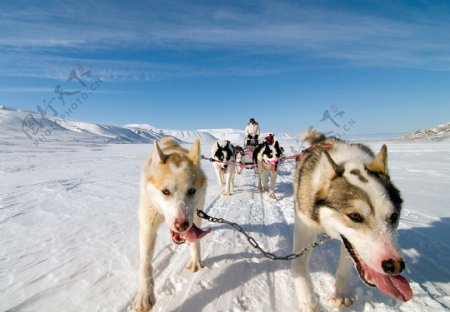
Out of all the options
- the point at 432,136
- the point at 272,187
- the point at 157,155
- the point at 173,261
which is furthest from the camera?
the point at 432,136

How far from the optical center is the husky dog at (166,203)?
2.54 metres

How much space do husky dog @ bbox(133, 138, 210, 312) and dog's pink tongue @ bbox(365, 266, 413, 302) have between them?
1.41 m

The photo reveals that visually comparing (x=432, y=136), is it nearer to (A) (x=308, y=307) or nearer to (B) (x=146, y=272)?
(A) (x=308, y=307)

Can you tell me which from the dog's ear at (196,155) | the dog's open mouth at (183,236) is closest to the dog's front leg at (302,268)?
Result: the dog's open mouth at (183,236)

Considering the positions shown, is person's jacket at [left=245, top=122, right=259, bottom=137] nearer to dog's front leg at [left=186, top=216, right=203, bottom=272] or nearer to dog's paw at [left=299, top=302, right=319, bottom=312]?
dog's front leg at [left=186, top=216, right=203, bottom=272]

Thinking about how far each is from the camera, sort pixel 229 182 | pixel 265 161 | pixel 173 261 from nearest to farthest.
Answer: pixel 173 261, pixel 229 182, pixel 265 161

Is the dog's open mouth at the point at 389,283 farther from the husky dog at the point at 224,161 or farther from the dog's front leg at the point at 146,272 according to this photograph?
the husky dog at the point at 224,161

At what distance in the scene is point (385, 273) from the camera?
188 centimetres

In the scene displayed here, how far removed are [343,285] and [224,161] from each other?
624cm

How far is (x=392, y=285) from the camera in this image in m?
1.99

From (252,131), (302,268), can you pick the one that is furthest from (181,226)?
(252,131)

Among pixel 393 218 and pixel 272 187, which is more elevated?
pixel 393 218

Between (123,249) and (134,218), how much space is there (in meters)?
1.50

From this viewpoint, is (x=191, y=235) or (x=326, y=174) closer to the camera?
(x=326, y=174)
